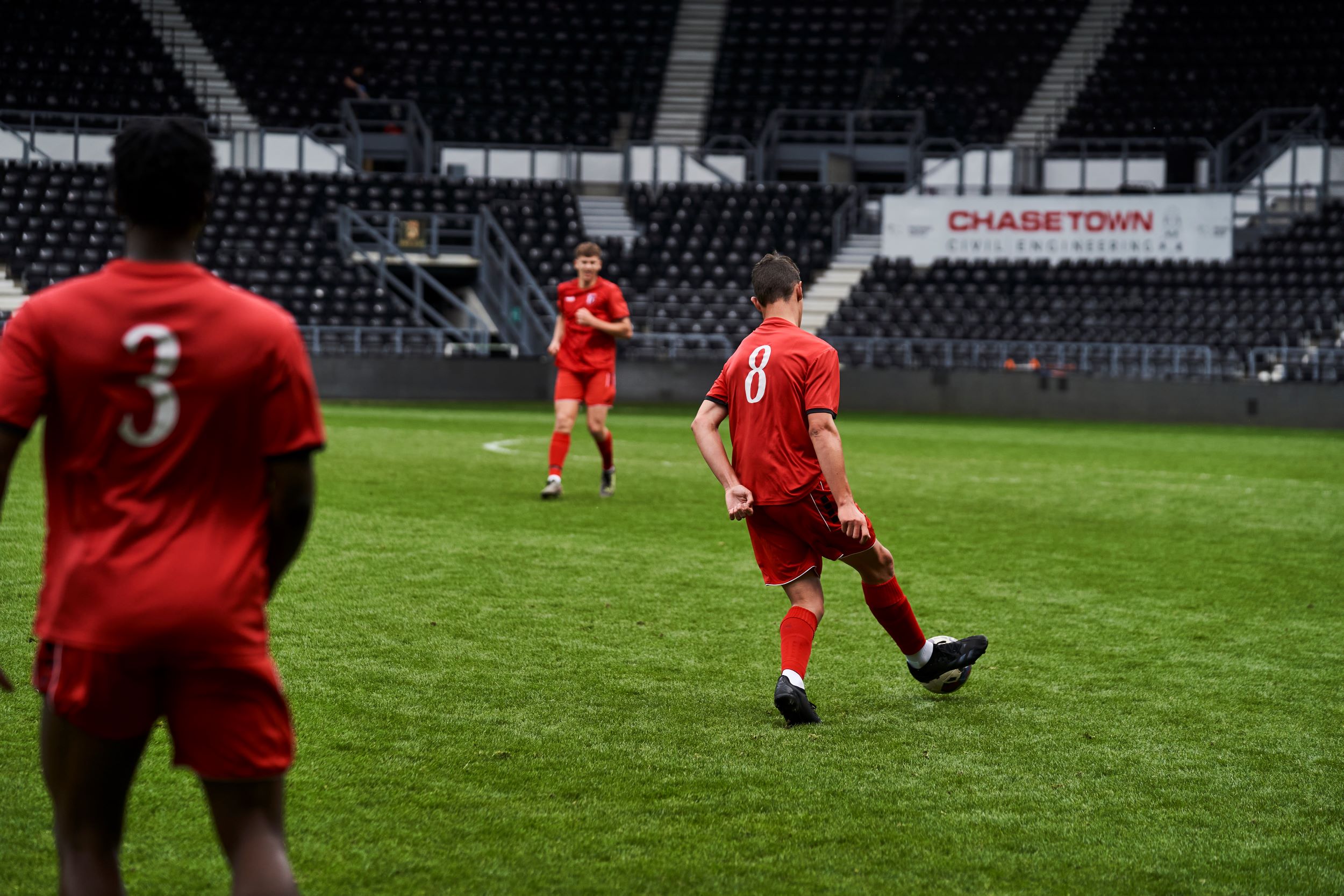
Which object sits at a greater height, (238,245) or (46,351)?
(238,245)

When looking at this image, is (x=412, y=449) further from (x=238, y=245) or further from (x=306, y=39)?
(x=306, y=39)

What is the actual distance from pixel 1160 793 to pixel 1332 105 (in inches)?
1309

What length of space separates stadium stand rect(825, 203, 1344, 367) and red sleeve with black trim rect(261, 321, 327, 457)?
24.5 meters

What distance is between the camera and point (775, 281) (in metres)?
4.61

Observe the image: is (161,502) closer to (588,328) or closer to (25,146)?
(588,328)

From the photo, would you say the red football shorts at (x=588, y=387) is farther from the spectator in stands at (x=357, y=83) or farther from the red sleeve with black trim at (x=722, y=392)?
the spectator in stands at (x=357, y=83)

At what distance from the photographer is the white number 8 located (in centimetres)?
458

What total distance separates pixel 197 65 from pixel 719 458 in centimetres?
3349

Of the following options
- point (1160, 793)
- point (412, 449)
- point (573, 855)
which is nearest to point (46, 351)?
point (573, 855)

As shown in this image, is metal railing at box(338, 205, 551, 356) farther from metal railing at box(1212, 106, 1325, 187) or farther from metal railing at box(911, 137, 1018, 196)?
metal railing at box(1212, 106, 1325, 187)

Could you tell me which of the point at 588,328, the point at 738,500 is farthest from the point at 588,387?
the point at 738,500

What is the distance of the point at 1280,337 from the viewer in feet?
84.6

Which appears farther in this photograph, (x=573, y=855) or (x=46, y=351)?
(x=573, y=855)

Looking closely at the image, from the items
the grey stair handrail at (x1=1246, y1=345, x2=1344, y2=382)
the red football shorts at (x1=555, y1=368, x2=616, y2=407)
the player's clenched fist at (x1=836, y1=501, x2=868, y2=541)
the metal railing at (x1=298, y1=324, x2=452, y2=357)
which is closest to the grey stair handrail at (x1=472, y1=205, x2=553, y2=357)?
the metal railing at (x1=298, y1=324, x2=452, y2=357)
